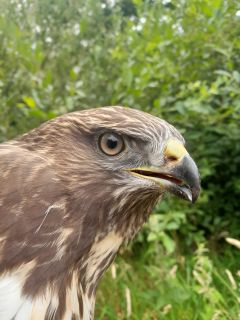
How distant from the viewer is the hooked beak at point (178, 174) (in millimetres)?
1752

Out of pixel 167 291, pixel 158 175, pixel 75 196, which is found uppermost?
pixel 158 175

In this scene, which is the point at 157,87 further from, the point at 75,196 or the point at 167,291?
the point at 75,196

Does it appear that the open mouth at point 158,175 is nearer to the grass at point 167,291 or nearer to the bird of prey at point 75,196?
the bird of prey at point 75,196

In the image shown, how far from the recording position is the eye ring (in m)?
1.79

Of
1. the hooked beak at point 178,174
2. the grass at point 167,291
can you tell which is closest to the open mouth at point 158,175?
the hooked beak at point 178,174

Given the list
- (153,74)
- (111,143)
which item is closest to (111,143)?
(111,143)

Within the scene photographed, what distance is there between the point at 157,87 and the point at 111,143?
78.0 inches

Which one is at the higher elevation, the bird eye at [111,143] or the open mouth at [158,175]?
the bird eye at [111,143]

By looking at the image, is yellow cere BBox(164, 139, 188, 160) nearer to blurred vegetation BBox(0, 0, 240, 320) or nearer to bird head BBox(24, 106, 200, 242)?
bird head BBox(24, 106, 200, 242)

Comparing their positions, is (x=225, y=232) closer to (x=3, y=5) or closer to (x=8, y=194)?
(x=3, y=5)

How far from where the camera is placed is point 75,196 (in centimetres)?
174

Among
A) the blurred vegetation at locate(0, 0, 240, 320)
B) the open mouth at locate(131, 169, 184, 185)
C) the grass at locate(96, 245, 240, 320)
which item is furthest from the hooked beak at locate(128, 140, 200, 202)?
the blurred vegetation at locate(0, 0, 240, 320)

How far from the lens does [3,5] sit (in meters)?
3.98

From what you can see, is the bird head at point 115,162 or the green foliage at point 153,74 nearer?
the bird head at point 115,162
